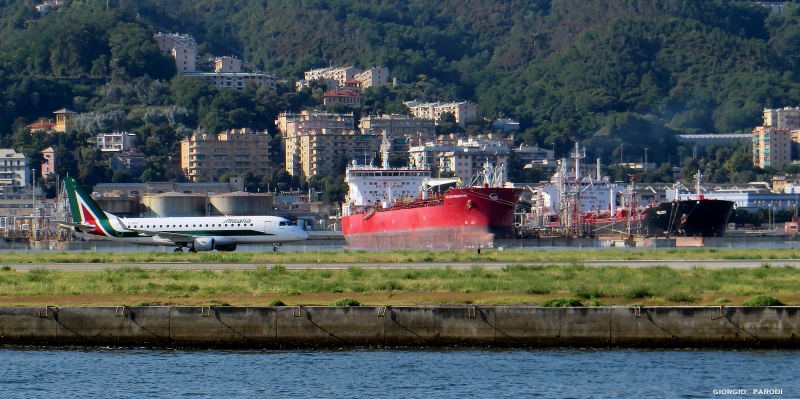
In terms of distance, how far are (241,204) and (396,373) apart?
4379 inches

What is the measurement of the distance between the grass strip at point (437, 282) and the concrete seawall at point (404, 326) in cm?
326

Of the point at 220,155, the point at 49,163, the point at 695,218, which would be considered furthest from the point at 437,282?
the point at 220,155

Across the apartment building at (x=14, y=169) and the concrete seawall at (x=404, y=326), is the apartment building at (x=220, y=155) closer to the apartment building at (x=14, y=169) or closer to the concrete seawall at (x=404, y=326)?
the apartment building at (x=14, y=169)

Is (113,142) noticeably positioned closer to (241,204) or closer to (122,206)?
(122,206)

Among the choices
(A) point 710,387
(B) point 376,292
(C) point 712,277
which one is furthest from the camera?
(C) point 712,277

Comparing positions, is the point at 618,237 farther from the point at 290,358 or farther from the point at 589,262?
the point at 290,358

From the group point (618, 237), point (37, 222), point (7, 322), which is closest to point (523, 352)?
point (7, 322)

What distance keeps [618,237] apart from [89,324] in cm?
7323

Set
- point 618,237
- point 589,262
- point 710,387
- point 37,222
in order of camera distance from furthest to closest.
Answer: point 37,222 → point 618,237 → point 589,262 → point 710,387

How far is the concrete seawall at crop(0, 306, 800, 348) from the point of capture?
109 feet

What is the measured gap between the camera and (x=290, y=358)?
107ft

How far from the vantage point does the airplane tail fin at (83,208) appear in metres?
74.0

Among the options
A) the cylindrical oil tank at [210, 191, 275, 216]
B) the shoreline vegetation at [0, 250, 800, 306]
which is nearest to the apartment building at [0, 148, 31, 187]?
the cylindrical oil tank at [210, 191, 275, 216]

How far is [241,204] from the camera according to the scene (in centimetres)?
14062
